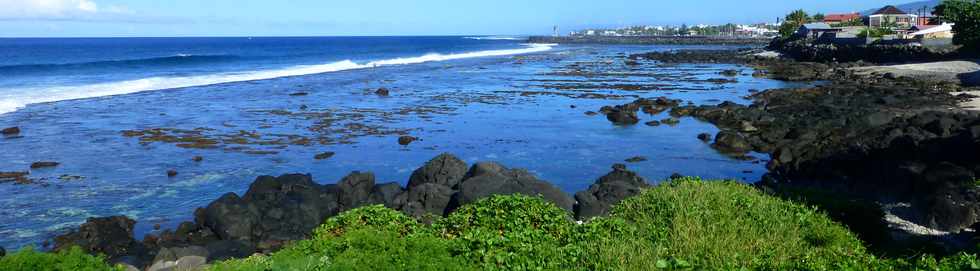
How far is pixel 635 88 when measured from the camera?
145 feet

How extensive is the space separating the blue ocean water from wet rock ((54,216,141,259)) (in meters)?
0.78

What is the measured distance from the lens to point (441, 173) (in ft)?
58.3

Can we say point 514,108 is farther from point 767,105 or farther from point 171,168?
point 171,168

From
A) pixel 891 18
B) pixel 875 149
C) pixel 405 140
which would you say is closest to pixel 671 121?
pixel 875 149

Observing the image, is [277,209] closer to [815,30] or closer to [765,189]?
[765,189]

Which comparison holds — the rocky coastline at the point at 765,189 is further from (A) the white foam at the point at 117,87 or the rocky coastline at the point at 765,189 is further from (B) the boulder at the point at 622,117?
(A) the white foam at the point at 117,87

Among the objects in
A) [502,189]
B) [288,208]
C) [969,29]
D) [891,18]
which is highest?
[891,18]

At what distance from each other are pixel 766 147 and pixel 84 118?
26.1m

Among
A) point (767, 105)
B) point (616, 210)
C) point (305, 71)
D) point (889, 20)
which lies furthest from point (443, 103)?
point (889, 20)

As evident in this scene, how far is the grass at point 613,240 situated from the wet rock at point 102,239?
17.8ft

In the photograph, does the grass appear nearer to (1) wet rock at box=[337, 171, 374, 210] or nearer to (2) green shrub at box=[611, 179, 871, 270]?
(2) green shrub at box=[611, 179, 871, 270]

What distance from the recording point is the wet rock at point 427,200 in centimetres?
1538

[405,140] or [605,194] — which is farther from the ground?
[405,140]

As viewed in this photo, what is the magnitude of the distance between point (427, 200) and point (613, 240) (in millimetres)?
7015
